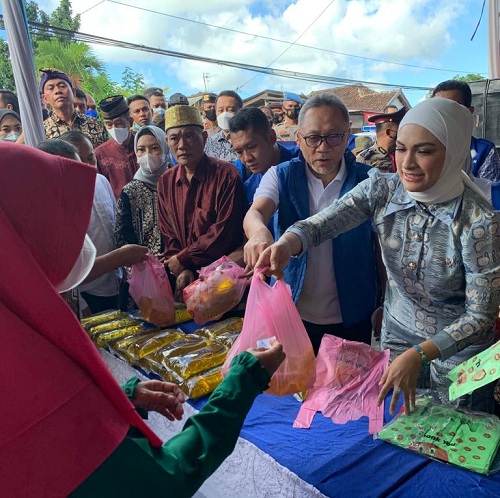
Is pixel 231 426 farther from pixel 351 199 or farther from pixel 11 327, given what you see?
pixel 351 199

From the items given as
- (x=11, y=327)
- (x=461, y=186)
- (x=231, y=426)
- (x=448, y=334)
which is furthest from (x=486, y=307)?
(x=11, y=327)

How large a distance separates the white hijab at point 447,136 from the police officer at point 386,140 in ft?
6.03

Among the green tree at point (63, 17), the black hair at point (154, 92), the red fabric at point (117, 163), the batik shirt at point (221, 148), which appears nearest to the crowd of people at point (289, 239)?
the red fabric at point (117, 163)

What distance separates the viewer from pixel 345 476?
109 centimetres

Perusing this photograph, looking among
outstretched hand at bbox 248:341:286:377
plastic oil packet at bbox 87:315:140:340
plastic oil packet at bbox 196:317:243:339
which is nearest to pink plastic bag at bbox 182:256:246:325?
plastic oil packet at bbox 196:317:243:339

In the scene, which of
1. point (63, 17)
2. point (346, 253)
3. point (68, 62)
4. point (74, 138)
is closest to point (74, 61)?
point (68, 62)

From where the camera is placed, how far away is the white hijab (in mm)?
1264

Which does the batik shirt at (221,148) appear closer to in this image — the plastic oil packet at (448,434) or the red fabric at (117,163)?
the red fabric at (117,163)

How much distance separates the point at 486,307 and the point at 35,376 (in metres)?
1.10

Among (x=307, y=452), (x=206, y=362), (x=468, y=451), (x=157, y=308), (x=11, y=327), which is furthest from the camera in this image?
(x=157, y=308)

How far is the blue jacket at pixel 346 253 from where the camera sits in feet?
6.02

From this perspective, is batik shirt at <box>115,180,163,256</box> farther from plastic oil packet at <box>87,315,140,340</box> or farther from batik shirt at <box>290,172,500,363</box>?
batik shirt at <box>290,172,500,363</box>

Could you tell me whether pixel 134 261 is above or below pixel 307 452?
above

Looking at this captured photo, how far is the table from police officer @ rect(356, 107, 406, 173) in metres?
2.19
